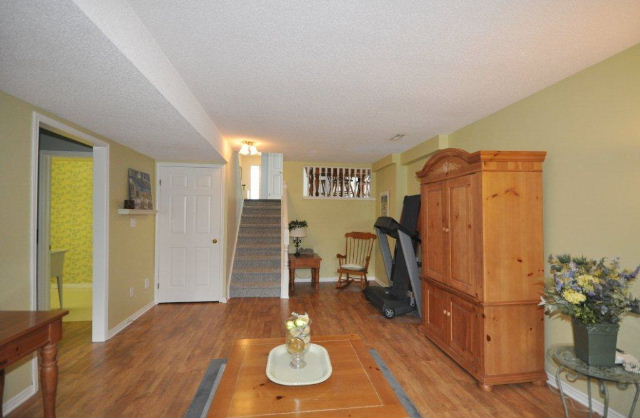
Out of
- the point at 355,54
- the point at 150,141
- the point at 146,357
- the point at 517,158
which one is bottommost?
the point at 146,357

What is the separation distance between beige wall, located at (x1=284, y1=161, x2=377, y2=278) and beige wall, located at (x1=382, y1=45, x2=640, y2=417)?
3.97 m

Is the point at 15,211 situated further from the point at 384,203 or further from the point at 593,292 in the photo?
the point at 384,203

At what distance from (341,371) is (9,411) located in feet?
7.85

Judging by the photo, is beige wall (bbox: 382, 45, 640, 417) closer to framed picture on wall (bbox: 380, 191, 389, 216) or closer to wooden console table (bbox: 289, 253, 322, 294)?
framed picture on wall (bbox: 380, 191, 389, 216)

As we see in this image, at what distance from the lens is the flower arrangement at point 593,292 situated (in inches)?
66.1

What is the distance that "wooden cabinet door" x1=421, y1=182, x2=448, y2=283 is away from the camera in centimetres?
303

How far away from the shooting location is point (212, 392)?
238 cm

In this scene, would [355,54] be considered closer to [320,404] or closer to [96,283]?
[320,404]

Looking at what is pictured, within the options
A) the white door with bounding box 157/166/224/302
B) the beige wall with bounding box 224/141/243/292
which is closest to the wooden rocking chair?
the beige wall with bounding box 224/141/243/292

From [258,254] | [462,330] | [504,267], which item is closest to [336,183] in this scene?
[258,254]

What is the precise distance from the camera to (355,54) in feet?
6.78

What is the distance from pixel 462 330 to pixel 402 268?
1.75 metres

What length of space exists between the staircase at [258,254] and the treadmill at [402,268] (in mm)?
1711

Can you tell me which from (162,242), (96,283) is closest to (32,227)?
(96,283)
